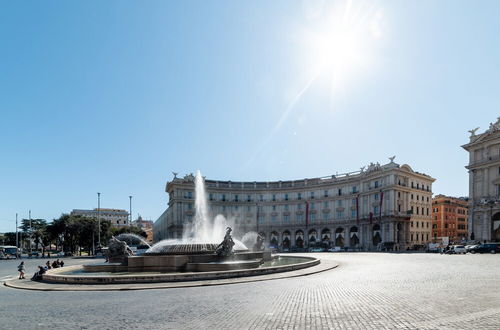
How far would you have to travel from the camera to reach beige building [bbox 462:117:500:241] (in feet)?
175

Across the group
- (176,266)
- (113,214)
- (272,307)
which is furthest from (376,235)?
(113,214)

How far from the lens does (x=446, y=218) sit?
99.9 meters

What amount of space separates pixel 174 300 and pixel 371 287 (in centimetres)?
825

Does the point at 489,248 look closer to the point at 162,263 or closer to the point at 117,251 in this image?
the point at 162,263

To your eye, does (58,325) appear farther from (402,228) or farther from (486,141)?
(402,228)

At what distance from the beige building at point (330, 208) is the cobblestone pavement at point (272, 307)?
195 feet

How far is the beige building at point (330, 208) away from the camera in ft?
233

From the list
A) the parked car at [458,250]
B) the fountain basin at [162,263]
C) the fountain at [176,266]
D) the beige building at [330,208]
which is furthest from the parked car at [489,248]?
the fountain basin at [162,263]

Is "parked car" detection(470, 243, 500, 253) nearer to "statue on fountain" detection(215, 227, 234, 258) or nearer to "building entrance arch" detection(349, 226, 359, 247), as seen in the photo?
"building entrance arch" detection(349, 226, 359, 247)

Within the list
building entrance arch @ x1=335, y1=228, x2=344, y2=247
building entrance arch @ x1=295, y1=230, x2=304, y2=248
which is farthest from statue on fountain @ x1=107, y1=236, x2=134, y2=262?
building entrance arch @ x1=295, y1=230, x2=304, y2=248

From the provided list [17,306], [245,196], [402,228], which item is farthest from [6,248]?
[402,228]

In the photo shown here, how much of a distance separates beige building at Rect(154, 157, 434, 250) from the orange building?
2289 centimetres

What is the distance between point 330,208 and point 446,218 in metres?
43.2

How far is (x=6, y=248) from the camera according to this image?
72.1 m
